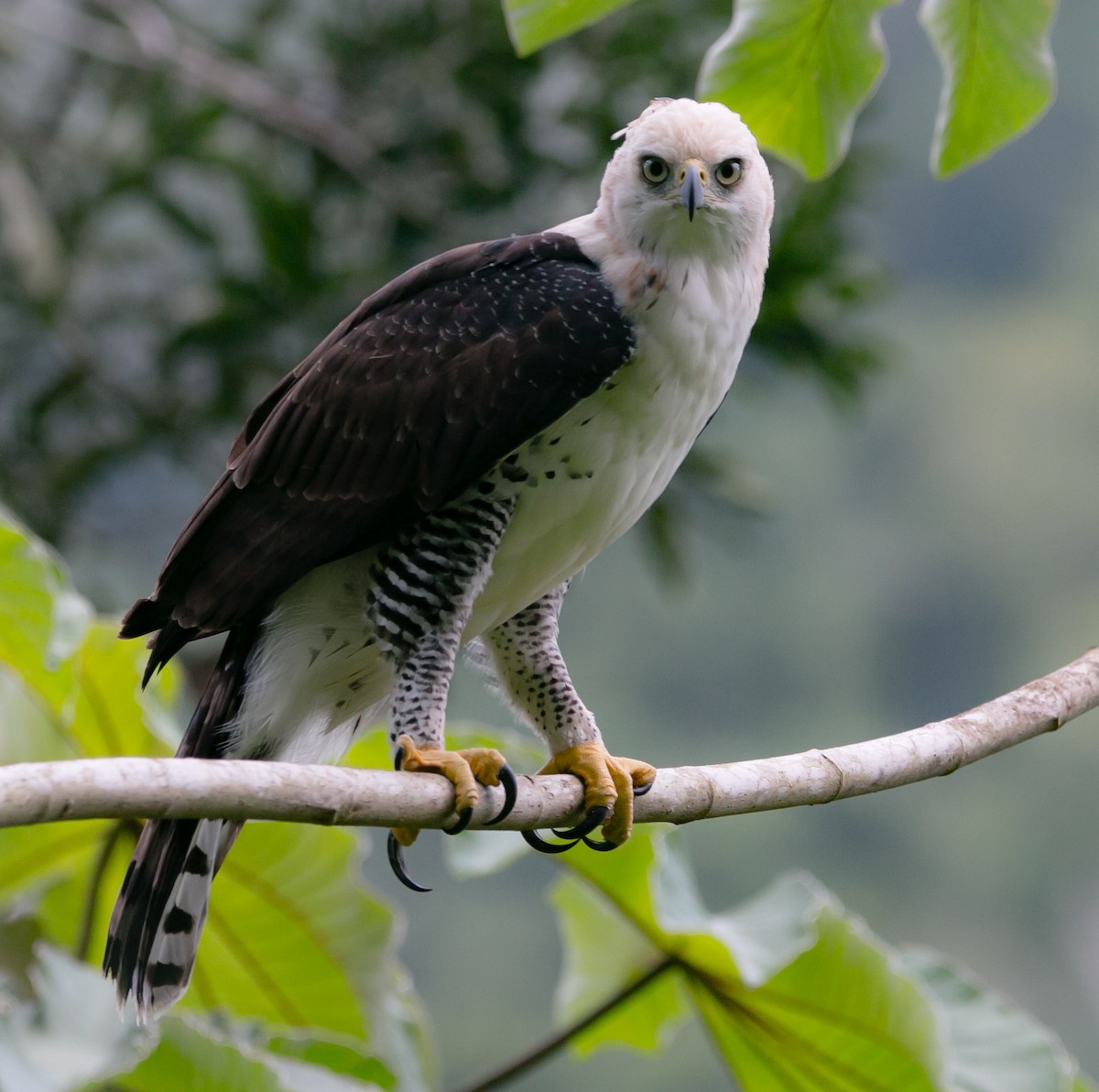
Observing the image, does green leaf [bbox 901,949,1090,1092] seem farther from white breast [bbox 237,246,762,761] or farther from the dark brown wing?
the dark brown wing

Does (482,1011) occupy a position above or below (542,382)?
below

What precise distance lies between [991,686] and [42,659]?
68.3ft

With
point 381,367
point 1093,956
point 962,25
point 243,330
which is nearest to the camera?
point 962,25

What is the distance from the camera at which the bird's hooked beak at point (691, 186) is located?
2391 millimetres

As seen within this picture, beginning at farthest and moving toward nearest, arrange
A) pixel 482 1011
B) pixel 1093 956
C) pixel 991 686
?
pixel 991 686 < pixel 1093 956 < pixel 482 1011

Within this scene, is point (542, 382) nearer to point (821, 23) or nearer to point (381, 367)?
point (381, 367)

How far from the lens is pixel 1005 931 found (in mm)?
21562

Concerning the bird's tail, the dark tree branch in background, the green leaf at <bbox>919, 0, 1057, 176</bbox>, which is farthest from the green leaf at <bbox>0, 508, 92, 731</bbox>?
the dark tree branch in background

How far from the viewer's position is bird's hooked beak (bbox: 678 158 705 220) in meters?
2.39

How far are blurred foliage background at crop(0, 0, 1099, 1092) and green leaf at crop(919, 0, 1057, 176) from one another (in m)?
2.67

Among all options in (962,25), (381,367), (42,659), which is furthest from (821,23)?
(42,659)

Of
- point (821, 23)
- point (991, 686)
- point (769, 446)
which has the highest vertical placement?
point (821, 23)

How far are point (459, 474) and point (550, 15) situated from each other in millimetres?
734

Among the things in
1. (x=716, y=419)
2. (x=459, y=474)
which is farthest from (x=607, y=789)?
(x=716, y=419)
